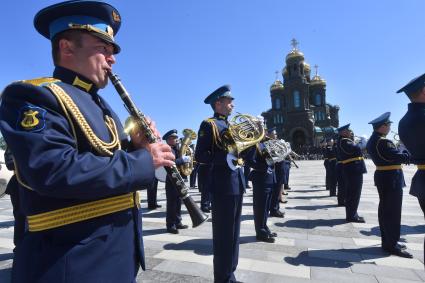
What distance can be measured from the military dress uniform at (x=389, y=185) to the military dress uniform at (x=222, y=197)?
110 inches

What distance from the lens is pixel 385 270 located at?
174 inches

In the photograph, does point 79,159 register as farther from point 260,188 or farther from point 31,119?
point 260,188

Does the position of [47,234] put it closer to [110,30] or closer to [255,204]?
[110,30]

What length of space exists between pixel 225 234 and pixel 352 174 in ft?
16.1

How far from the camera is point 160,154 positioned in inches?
70.9

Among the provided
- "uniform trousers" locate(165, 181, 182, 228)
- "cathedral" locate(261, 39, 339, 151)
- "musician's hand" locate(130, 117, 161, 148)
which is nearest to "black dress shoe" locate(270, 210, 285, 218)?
"uniform trousers" locate(165, 181, 182, 228)

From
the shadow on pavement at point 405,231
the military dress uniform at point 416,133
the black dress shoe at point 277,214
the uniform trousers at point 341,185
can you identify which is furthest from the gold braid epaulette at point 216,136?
the uniform trousers at point 341,185

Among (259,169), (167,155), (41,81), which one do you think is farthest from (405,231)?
(41,81)

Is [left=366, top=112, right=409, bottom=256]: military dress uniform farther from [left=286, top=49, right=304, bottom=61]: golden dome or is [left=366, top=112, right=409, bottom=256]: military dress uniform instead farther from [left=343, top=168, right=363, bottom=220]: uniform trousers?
[left=286, top=49, right=304, bottom=61]: golden dome

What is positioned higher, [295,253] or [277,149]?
[277,149]

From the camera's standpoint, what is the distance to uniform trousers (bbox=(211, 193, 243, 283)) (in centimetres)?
372

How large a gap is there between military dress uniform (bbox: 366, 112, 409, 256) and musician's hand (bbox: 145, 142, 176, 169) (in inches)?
185

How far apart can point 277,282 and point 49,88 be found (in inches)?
137

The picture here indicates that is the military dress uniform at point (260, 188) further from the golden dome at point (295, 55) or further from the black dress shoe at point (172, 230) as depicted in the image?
the golden dome at point (295, 55)
